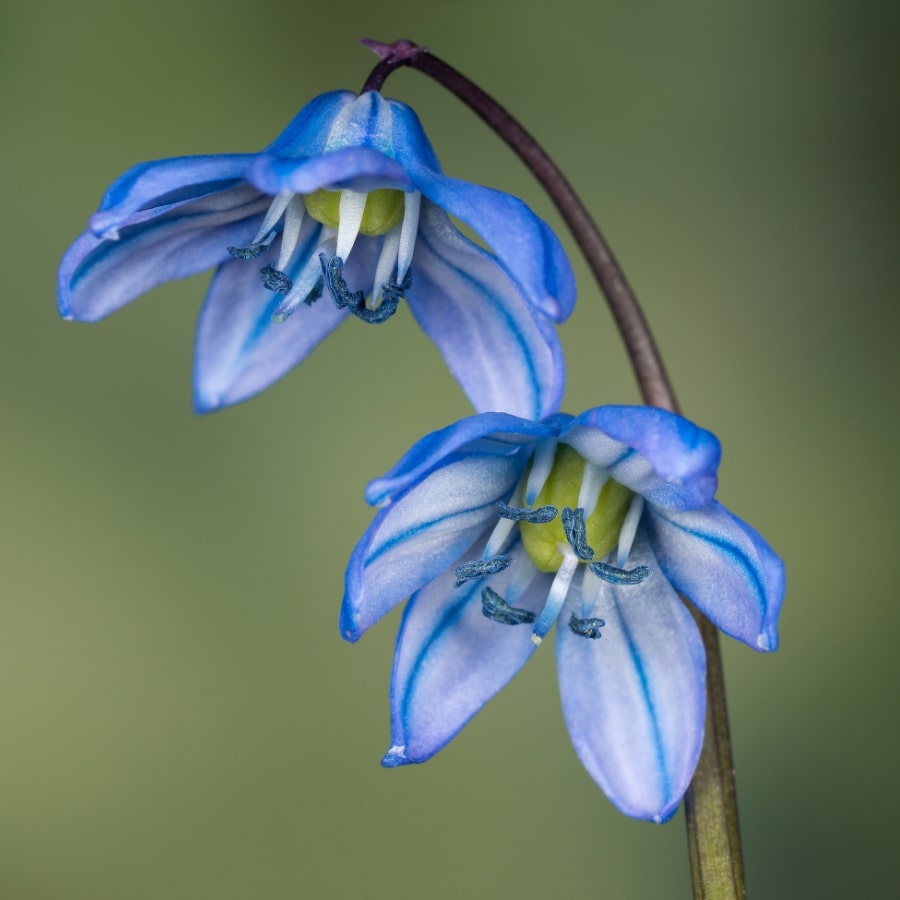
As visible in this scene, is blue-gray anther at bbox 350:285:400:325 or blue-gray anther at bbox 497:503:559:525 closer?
blue-gray anther at bbox 497:503:559:525

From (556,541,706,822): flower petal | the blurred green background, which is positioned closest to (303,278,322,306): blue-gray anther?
(556,541,706,822): flower petal

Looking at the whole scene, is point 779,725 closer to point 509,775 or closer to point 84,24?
point 509,775

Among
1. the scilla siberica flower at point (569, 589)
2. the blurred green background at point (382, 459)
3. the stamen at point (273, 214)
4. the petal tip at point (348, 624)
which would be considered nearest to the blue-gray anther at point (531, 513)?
the scilla siberica flower at point (569, 589)

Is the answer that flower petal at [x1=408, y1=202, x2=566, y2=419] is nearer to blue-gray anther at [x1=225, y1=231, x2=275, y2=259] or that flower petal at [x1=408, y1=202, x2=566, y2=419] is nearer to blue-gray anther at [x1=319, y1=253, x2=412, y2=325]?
blue-gray anther at [x1=319, y1=253, x2=412, y2=325]

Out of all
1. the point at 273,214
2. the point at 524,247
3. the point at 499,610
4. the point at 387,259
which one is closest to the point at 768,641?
the point at 499,610

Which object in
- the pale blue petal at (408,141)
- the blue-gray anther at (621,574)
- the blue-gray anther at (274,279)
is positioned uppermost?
→ the pale blue petal at (408,141)

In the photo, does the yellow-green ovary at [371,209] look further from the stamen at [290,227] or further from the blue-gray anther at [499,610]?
the blue-gray anther at [499,610]

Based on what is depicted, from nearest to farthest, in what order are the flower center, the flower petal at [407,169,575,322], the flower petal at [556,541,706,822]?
the flower petal at [407,169,575,322] → the flower petal at [556,541,706,822] → the flower center

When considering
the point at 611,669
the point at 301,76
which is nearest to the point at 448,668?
the point at 611,669
